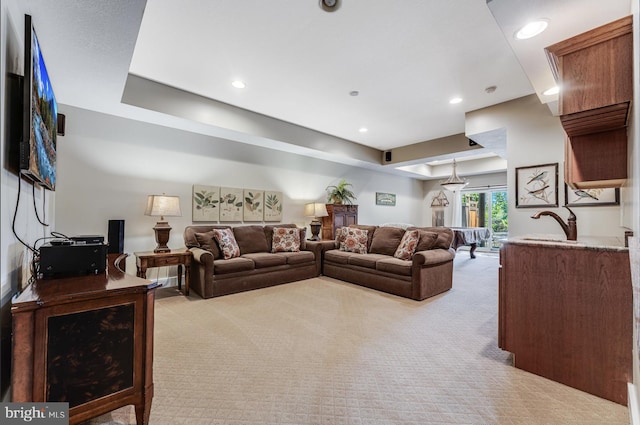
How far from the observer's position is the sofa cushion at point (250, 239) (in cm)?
438

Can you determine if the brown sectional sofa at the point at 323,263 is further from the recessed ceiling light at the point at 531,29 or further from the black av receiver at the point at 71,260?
the recessed ceiling light at the point at 531,29

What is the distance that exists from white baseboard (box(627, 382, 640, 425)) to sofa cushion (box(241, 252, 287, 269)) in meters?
3.49

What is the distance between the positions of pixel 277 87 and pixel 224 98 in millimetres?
850

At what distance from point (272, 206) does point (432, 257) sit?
2.98 metres

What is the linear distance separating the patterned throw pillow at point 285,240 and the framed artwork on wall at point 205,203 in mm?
1003

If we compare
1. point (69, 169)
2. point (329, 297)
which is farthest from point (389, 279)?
point (69, 169)

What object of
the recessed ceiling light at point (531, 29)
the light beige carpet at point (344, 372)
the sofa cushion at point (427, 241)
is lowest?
the light beige carpet at point (344, 372)

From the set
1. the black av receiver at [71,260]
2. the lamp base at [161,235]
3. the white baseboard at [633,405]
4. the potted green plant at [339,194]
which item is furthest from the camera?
the potted green plant at [339,194]

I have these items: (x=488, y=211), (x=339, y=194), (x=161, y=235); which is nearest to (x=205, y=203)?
(x=161, y=235)

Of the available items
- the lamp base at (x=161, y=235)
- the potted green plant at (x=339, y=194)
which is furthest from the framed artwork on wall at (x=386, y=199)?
the lamp base at (x=161, y=235)

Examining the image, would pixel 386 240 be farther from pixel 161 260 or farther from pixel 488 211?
pixel 488 211

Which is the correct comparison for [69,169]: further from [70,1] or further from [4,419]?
[4,419]

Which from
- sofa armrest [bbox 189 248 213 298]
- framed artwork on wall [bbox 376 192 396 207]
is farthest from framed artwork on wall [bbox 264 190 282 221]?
framed artwork on wall [bbox 376 192 396 207]

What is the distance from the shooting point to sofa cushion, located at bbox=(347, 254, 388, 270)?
13.0 ft
